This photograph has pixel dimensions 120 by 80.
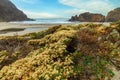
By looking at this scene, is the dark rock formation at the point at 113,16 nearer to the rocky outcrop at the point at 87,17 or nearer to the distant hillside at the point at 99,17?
the distant hillside at the point at 99,17

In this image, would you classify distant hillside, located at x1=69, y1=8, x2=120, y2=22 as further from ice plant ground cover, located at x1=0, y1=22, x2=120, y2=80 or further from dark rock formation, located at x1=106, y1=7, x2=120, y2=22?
ice plant ground cover, located at x1=0, y1=22, x2=120, y2=80

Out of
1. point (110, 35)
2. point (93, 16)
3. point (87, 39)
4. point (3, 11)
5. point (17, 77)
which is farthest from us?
point (3, 11)

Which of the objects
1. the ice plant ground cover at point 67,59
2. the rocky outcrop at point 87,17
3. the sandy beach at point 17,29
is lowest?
the rocky outcrop at point 87,17

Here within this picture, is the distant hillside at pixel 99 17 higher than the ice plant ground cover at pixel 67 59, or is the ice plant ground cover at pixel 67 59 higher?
the ice plant ground cover at pixel 67 59

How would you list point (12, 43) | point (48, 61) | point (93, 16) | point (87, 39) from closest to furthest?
point (48, 61) → point (87, 39) → point (12, 43) → point (93, 16)

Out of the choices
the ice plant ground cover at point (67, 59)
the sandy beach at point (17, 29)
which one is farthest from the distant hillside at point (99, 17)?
the ice plant ground cover at point (67, 59)

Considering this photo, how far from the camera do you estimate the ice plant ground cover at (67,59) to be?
1066 centimetres

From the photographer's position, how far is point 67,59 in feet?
38.0

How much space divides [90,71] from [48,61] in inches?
82.2

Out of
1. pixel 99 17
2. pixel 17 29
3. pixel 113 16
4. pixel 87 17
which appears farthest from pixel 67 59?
pixel 87 17

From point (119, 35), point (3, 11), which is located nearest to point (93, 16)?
point (3, 11)

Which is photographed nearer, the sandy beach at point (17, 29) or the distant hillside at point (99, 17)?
the sandy beach at point (17, 29)

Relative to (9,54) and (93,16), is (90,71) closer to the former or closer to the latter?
(9,54)

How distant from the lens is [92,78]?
10.8m
